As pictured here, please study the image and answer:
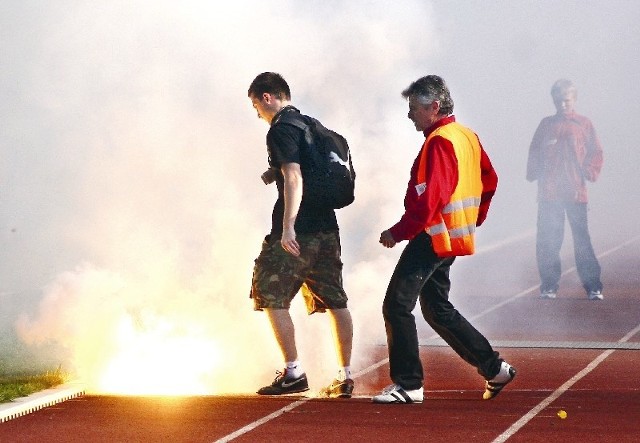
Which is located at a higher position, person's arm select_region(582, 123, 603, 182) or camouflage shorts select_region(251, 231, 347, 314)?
person's arm select_region(582, 123, 603, 182)

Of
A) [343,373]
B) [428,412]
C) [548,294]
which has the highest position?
[548,294]

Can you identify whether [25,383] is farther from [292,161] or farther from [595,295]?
[595,295]

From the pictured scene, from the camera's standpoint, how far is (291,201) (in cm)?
984

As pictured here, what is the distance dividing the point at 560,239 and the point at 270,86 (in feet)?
24.1

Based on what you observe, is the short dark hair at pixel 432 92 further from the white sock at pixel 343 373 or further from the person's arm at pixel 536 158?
the person's arm at pixel 536 158

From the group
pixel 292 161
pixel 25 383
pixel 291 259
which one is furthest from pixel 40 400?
pixel 292 161

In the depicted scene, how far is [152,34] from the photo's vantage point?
46.5 feet

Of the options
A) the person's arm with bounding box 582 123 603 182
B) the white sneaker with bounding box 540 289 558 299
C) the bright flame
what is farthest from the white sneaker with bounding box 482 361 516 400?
the white sneaker with bounding box 540 289 558 299

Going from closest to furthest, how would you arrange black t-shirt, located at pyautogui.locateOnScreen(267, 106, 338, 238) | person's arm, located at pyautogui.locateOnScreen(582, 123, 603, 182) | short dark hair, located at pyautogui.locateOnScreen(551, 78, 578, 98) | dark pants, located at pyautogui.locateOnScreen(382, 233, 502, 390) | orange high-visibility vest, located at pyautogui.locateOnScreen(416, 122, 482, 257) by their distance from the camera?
orange high-visibility vest, located at pyautogui.locateOnScreen(416, 122, 482, 257) → dark pants, located at pyautogui.locateOnScreen(382, 233, 502, 390) → black t-shirt, located at pyautogui.locateOnScreen(267, 106, 338, 238) → short dark hair, located at pyautogui.locateOnScreen(551, 78, 578, 98) → person's arm, located at pyautogui.locateOnScreen(582, 123, 603, 182)

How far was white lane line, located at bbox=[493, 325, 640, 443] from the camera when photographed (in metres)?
8.81

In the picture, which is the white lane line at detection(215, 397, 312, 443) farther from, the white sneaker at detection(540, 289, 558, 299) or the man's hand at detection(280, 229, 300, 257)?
the white sneaker at detection(540, 289, 558, 299)

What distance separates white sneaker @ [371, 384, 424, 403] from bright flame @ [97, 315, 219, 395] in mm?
1240

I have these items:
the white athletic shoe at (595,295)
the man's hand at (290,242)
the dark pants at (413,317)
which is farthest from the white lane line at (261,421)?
the white athletic shoe at (595,295)

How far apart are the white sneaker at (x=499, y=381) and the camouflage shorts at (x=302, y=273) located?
3.08 ft
